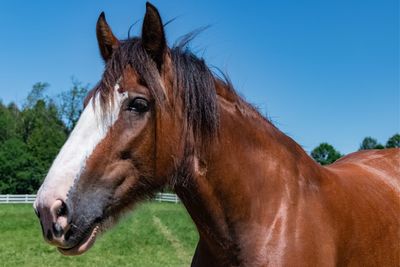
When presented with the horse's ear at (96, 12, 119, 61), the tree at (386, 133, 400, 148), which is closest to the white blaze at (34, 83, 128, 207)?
the horse's ear at (96, 12, 119, 61)

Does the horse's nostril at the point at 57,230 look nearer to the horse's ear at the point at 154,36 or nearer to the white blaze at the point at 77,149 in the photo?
the white blaze at the point at 77,149

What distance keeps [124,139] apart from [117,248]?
1133 cm

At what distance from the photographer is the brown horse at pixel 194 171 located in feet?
7.66

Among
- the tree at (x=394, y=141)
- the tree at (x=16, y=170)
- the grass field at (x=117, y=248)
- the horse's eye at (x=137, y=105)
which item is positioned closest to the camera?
the horse's eye at (x=137, y=105)

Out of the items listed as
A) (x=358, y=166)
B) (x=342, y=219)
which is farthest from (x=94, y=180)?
(x=358, y=166)

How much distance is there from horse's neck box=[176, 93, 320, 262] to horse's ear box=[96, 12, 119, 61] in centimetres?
74

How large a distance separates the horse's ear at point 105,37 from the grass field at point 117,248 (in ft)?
17.7

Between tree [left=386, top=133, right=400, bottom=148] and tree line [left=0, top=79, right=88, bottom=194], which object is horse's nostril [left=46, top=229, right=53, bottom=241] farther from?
tree line [left=0, top=79, right=88, bottom=194]

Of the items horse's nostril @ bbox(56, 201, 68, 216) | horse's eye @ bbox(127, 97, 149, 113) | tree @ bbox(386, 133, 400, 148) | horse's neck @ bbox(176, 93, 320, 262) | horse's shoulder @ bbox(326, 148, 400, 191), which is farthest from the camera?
tree @ bbox(386, 133, 400, 148)

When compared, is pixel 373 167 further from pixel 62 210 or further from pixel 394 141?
pixel 394 141

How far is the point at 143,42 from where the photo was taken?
262cm

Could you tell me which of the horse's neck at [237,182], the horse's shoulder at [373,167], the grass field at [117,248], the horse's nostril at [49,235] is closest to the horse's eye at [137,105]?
the horse's neck at [237,182]

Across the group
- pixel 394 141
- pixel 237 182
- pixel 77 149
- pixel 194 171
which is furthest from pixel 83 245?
pixel 394 141

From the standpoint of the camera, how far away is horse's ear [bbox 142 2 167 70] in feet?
8.32
